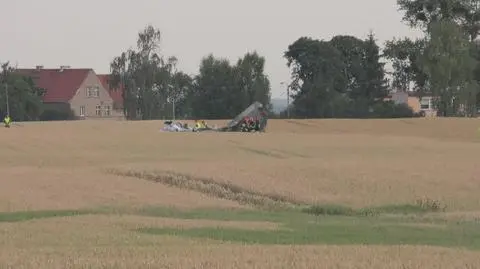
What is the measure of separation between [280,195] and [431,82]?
72.6 metres

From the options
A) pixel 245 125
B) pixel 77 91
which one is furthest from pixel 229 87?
pixel 245 125

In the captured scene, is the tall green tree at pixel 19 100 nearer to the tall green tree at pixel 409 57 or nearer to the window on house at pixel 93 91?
the window on house at pixel 93 91

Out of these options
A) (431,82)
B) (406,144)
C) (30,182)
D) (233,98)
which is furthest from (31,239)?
(233,98)

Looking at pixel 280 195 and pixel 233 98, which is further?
pixel 233 98

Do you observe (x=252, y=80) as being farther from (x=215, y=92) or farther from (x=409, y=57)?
(x=409, y=57)

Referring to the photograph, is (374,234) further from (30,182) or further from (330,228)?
(30,182)

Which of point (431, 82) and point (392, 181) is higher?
point (431, 82)

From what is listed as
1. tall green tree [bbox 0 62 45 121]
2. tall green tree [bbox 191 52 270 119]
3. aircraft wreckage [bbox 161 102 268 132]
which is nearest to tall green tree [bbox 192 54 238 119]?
tall green tree [bbox 191 52 270 119]

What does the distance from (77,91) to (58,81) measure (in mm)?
4502

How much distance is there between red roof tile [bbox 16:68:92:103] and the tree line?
33.5 ft

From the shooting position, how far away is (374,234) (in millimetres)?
18594

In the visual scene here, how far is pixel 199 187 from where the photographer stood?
107 ft

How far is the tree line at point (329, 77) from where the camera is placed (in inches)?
3890

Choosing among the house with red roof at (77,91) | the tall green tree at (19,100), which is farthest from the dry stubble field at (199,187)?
the house with red roof at (77,91)
